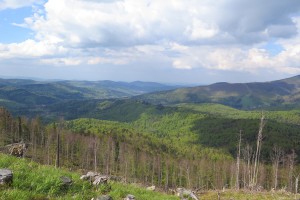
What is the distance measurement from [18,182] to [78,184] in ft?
10.1

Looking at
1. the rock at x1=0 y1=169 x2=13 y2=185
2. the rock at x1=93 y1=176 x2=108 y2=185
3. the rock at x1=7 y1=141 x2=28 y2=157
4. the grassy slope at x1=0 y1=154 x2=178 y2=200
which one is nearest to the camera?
the grassy slope at x1=0 y1=154 x2=178 y2=200

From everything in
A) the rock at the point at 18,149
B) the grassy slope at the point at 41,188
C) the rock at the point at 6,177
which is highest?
the rock at the point at 6,177

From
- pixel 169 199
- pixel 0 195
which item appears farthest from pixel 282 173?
pixel 0 195

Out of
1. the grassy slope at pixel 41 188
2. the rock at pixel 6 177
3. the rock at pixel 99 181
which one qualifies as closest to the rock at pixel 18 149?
the grassy slope at pixel 41 188

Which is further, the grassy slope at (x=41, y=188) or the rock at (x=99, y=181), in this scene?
the rock at (x=99, y=181)

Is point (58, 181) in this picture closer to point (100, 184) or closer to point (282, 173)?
point (100, 184)

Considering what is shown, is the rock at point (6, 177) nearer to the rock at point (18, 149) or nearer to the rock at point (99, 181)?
the rock at point (99, 181)

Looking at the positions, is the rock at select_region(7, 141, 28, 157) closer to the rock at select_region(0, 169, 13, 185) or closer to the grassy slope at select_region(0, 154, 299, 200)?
Answer: the grassy slope at select_region(0, 154, 299, 200)

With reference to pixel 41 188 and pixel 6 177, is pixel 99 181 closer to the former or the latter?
pixel 41 188

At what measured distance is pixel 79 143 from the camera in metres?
179

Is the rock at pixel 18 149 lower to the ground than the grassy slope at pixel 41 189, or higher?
lower

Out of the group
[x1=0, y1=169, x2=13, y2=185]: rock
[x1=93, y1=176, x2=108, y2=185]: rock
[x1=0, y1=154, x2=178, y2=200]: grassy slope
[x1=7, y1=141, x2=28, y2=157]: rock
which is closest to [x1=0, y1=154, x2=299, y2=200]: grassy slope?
[x1=0, y1=154, x2=178, y2=200]: grassy slope

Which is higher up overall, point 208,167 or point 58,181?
point 58,181

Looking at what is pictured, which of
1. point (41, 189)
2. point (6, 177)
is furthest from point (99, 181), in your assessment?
point (6, 177)
